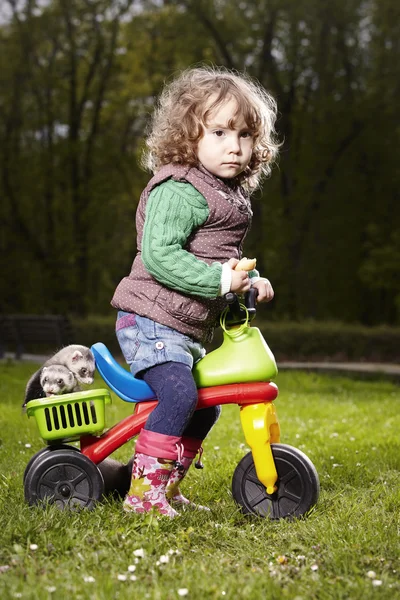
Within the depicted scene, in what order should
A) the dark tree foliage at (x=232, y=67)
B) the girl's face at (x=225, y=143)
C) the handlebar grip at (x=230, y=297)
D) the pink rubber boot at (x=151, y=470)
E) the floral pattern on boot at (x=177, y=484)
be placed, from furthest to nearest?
the dark tree foliage at (x=232, y=67) → the floral pattern on boot at (x=177, y=484) → the girl's face at (x=225, y=143) → the pink rubber boot at (x=151, y=470) → the handlebar grip at (x=230, y=297)

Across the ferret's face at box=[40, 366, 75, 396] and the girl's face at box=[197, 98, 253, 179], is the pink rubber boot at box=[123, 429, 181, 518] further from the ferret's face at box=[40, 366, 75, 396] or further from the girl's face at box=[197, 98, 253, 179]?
the girl's face at box=[197, 98, 253, 179]

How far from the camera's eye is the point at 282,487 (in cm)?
344

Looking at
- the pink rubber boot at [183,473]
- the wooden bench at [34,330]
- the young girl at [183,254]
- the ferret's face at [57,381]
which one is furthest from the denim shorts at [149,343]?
the wooden bench at [34,330]

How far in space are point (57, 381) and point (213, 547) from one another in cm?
96

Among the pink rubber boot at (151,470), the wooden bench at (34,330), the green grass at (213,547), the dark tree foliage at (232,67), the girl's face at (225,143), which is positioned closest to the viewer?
the green grass at (213,547)

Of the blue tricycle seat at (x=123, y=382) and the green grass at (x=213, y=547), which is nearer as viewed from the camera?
the green grass at (x=213, y=547)

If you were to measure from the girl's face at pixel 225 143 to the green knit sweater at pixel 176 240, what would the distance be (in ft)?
0.53

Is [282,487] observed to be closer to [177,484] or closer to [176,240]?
[177,484]

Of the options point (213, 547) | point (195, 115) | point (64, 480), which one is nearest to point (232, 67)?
point (195, 115)

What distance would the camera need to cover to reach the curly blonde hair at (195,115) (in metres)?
3.40

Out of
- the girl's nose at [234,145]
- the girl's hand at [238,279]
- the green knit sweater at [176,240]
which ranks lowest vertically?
the girl's hand at [238,279]

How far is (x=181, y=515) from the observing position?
131 inches

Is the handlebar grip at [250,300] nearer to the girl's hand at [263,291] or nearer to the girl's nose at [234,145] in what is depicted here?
the girl's hand at [263,291]

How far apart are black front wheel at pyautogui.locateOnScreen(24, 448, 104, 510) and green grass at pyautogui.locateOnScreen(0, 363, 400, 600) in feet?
0.28
